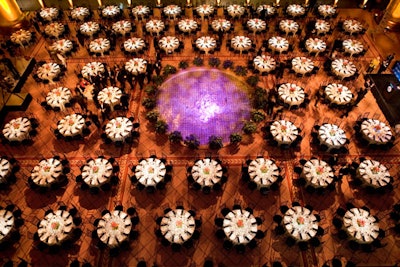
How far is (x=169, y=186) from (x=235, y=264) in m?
4.28

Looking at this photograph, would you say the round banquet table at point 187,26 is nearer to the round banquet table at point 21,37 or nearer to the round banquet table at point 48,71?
the round banquet table at point 48,71

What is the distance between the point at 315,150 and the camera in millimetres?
15227

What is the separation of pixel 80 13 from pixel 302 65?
15.4 m

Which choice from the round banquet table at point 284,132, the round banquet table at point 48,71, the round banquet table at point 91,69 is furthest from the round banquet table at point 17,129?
the round banquet table at point 284,132

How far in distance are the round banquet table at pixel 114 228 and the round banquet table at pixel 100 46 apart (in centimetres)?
1100

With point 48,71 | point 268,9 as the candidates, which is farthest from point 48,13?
point 268,9

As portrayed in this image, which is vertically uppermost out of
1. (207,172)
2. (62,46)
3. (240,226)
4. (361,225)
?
(62,46)

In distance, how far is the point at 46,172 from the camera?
13531 millimetres

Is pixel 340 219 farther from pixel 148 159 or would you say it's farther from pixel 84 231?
pixel 84 231

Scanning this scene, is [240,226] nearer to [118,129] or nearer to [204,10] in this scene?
[118,129]

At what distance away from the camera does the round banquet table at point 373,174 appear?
13266 millimetres

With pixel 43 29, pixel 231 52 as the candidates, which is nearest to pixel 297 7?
pixel 231 52

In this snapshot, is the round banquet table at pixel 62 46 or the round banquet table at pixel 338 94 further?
the round banquet table at pixel 62 46

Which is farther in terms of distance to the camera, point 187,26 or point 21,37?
point 187,26
